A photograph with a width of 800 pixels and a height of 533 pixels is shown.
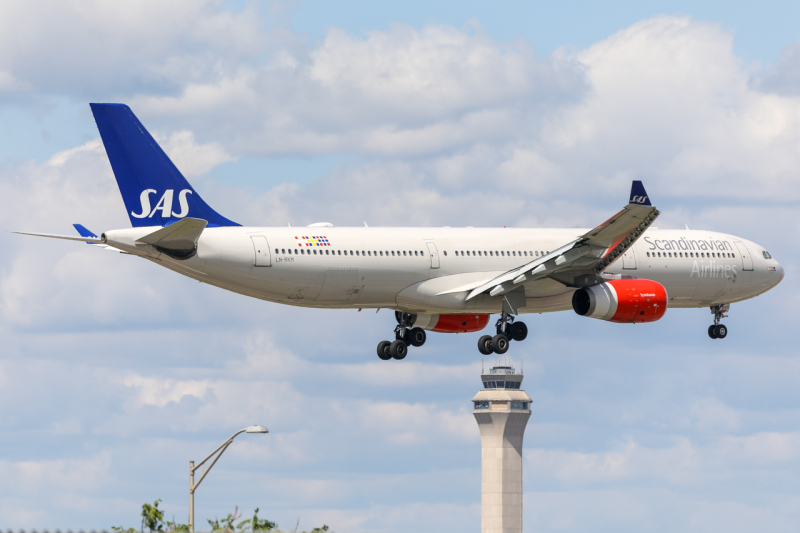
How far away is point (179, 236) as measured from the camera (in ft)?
174

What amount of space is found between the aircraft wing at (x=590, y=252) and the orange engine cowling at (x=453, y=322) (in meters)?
5.91

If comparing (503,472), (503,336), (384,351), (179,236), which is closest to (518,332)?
(503,336)

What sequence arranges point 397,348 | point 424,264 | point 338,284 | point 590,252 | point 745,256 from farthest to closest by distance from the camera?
point 745,256 < point 397,348 < point 424,264 < point 590,252 < point 338,284

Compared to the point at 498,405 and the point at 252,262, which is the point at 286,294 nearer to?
the point at 252,262

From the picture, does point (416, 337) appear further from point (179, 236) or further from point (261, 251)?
point (179, 236)

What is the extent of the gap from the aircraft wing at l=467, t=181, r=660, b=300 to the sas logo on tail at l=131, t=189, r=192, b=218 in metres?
13.2

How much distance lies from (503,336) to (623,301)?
5723 mm

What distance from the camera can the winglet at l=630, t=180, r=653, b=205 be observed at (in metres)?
56.2

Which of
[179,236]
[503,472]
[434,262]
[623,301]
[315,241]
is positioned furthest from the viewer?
[503,472]

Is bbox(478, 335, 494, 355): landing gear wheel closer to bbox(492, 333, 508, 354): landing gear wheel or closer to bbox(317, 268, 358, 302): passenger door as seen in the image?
bbox(492, 333, 508, 354): landing gear wheel

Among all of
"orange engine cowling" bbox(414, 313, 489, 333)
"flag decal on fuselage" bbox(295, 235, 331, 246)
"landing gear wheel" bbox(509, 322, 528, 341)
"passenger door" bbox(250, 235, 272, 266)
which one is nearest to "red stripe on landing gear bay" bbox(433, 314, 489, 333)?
"orange engine cowling" bbox(414, 313, 489, 333)

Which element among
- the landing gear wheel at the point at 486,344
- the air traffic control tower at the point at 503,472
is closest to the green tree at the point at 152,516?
the landing gear wheel at the point at 486,344

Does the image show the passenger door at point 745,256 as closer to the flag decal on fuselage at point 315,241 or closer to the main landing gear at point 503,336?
the main landing gear at point 503,336

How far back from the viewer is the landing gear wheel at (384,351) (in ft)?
216
